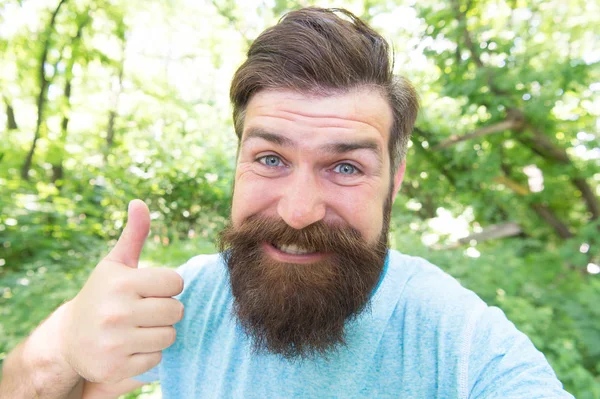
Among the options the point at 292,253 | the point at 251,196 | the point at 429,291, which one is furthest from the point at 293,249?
the point at 429,291

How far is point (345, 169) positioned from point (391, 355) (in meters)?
0.63

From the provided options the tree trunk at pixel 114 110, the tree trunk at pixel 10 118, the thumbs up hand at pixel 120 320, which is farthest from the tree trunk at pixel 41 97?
the thumbs up hand at pixel 120 320

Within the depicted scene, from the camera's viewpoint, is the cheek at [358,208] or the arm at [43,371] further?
the cheek at [358,208]

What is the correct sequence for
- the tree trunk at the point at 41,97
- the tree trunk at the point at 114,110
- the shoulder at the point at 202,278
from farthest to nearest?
the tree trunk at the point at 114,110 < the tree trunk at the point at 41,97 < the shoulder at the point at 202,278

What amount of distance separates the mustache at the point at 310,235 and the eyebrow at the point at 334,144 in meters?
0.25

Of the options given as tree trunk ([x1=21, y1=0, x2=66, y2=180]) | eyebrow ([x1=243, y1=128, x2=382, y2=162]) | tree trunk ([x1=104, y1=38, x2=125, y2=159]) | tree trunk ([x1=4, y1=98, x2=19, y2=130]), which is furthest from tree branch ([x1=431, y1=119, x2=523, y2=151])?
tree trunk ([x1=4, y1=98, x2=19, y2=130])

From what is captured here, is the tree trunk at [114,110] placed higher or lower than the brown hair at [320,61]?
lower

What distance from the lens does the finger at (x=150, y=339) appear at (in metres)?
1.04

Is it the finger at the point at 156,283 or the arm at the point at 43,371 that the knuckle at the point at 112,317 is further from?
the arm at the point at 43,371

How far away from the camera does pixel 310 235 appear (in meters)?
1.22

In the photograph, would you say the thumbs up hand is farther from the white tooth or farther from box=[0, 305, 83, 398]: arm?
the white tooth

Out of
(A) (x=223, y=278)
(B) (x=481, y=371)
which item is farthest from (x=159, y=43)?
(B) (x=481, y=371)

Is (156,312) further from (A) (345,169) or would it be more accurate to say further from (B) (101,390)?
(A) (345,169)

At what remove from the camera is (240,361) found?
1312mm
